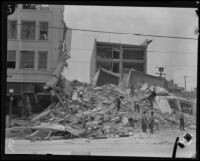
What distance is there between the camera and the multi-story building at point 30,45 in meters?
3.33

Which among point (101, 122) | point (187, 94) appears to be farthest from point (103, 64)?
point (187, 94)

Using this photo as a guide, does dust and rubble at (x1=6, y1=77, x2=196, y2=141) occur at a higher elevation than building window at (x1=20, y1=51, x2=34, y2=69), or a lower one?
lower

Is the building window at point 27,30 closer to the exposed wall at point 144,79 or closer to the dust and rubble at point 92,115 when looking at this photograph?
the dust and rubble at point 92,115

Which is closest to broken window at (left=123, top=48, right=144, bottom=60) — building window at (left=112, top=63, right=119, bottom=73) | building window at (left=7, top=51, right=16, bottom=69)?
building window at (left=112, top=63, right=119, bottom=73)

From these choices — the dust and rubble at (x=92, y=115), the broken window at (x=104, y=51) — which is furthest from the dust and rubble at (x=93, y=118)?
the broken window at (x=104, y=51)

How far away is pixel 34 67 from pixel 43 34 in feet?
1.09

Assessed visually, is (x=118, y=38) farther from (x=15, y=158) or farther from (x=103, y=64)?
(x=15, y=158)

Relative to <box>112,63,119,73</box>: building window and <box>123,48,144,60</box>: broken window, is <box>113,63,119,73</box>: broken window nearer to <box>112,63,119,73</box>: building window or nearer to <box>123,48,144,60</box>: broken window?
<box>112,63,119,73</box>: building window

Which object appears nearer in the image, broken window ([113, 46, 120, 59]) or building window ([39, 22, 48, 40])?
building window ([39, 22, 48, 40])

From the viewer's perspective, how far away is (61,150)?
11.0 ft

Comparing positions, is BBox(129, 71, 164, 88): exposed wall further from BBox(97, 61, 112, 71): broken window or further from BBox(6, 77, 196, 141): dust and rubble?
BBox(97, 61, 112, 71): broken window

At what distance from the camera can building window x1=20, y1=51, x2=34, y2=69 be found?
3346 mm

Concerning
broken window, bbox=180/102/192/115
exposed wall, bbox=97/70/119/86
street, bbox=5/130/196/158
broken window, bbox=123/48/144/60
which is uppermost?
broken window, bbox=123/48/144/60

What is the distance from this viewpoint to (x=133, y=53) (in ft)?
11.4
